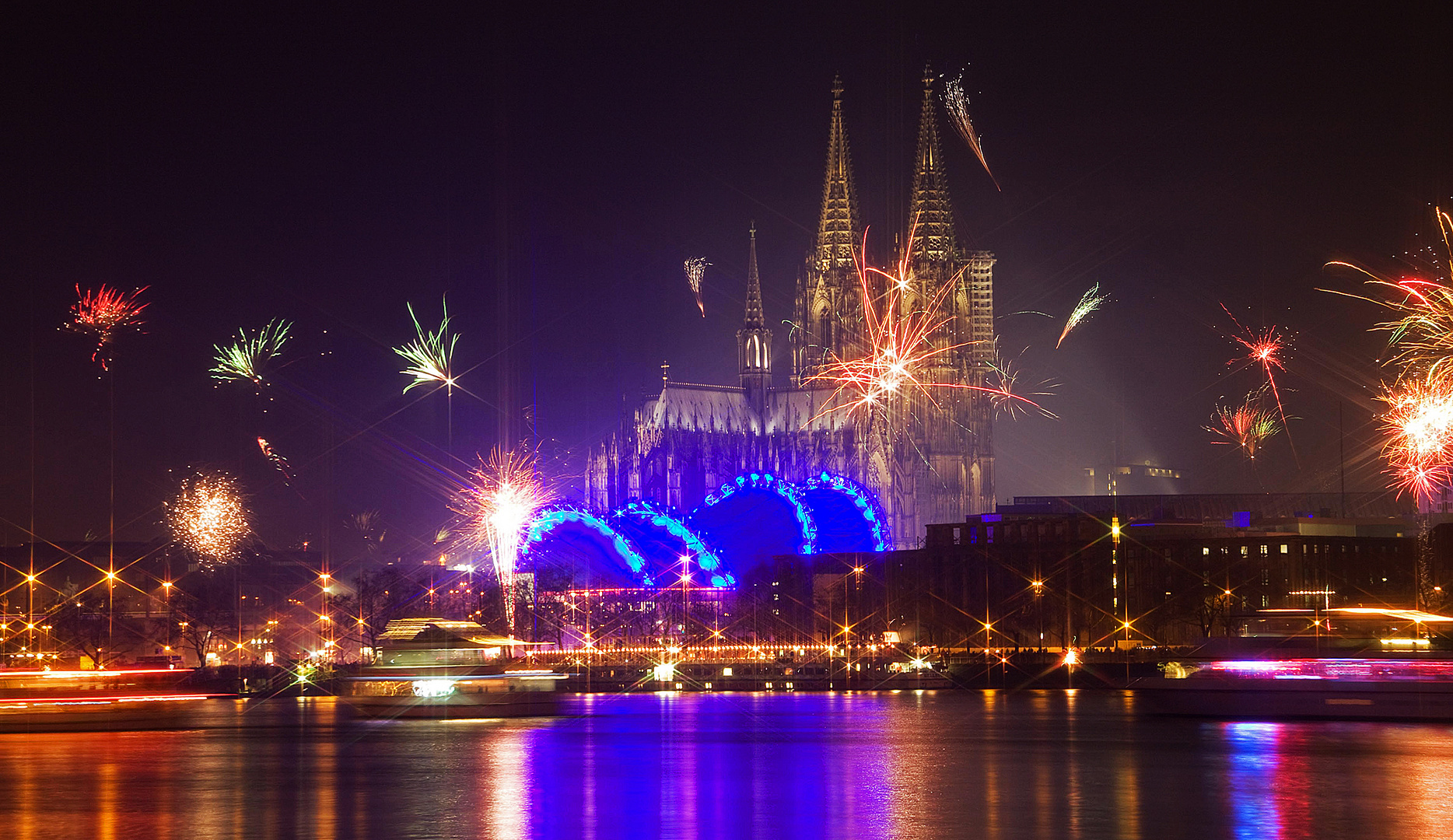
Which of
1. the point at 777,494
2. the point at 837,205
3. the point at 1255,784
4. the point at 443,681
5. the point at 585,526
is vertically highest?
the point at 837,205

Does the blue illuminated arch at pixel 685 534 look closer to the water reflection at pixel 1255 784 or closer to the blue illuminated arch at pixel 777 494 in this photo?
the blue illuminated arch at pixel 777 494

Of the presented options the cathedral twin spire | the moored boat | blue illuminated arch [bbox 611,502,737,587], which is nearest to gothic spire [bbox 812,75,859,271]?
the cathedral twin spire

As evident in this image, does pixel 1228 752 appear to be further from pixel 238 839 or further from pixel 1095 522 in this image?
pixel 1095 522

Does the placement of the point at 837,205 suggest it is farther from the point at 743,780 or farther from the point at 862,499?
the point at 743,780

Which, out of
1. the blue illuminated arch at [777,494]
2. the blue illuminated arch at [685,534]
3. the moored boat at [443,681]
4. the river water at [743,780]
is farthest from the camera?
the blue illuminated arch at [777,494]

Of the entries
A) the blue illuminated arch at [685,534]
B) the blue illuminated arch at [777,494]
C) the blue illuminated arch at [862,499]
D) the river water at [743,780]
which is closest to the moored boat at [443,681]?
the river water at [743,780]

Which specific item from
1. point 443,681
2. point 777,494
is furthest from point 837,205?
point 443,681

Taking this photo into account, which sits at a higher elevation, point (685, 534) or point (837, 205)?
point (837, 205)

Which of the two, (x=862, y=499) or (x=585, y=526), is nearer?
(x=862, y=499)
